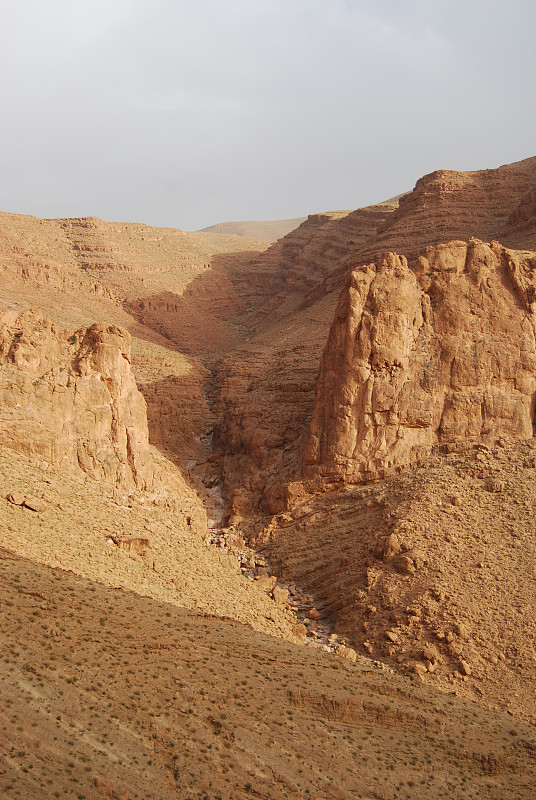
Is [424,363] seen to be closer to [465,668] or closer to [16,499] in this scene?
[465,668]

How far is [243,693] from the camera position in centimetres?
2394

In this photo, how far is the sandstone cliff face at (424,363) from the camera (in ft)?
129

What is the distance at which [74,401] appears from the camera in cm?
3544

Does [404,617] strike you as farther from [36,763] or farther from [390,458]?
[36,763]

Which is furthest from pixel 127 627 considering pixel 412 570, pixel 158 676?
pixel 412 570

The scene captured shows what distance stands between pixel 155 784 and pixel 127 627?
5996 millimetres

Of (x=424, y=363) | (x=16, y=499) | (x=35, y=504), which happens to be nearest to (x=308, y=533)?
(x=424, y=363)

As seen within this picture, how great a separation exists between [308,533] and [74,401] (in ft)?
32.4

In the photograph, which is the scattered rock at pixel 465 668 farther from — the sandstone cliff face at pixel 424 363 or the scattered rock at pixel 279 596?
the sandstone cliff face at pixel 424 363

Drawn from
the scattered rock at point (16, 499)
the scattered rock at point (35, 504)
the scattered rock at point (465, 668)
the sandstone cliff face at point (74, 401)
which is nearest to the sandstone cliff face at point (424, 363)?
the sandstone cliff face at point (74, 401)

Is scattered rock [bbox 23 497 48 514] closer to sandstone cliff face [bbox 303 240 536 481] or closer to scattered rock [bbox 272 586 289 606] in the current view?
scattered rock [bbox 272 586 289 606]

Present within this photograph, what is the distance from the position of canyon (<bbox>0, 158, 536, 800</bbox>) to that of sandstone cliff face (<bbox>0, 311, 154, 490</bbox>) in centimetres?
8

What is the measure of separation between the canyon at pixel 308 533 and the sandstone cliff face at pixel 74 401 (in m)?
0.08

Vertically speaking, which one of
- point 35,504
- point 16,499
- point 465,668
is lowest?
point 465,668
